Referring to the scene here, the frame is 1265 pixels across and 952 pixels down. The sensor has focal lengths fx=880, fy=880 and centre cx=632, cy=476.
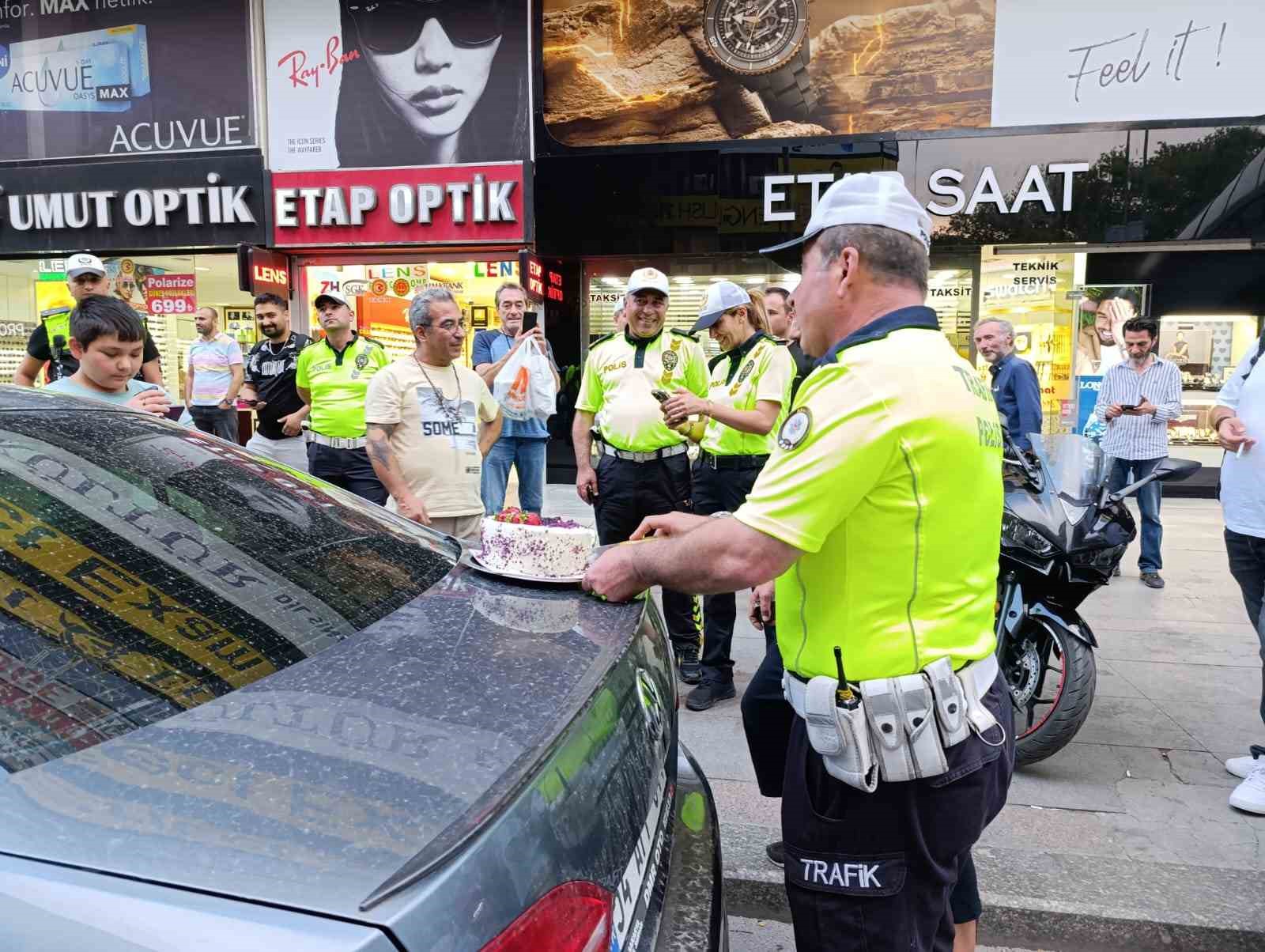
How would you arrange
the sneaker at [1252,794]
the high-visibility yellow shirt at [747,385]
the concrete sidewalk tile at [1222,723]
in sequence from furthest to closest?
the high-visibility yellow shirt at [747,385], the concrete sidewalk tile at [1222,723], the sneaker at [1252,794]

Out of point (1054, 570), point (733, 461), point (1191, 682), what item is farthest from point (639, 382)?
point (1191, 682)

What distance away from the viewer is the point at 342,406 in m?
5.75

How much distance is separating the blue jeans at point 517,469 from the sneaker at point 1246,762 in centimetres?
449

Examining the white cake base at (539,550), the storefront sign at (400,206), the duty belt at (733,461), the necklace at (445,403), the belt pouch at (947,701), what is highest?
the storefront sign at (400,206)

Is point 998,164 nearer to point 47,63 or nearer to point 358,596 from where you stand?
point 358,596

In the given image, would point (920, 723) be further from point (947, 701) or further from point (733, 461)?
point (733, 461)

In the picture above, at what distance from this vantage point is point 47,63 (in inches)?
474

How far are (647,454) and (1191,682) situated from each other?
3.06 metres

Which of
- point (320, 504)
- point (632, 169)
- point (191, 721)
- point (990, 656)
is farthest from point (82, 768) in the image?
point (632, 169)

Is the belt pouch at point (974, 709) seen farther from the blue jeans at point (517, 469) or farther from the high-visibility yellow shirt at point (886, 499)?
the blue jeans at point (517, 469)

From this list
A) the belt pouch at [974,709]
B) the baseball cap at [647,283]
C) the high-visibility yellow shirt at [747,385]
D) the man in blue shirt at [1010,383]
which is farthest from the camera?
the man in blue shirt at [1010,383]

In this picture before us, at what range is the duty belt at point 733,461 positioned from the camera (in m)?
4.39

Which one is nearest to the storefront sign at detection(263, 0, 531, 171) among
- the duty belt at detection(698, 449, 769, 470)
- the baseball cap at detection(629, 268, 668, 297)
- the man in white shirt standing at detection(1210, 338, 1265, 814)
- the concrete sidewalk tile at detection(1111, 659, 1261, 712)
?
the baseball cap at detection(629, 268, 668, 297)


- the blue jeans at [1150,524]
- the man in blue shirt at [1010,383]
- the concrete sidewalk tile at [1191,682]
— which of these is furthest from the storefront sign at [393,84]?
the concrete sidewalk tile at [1191,682]
